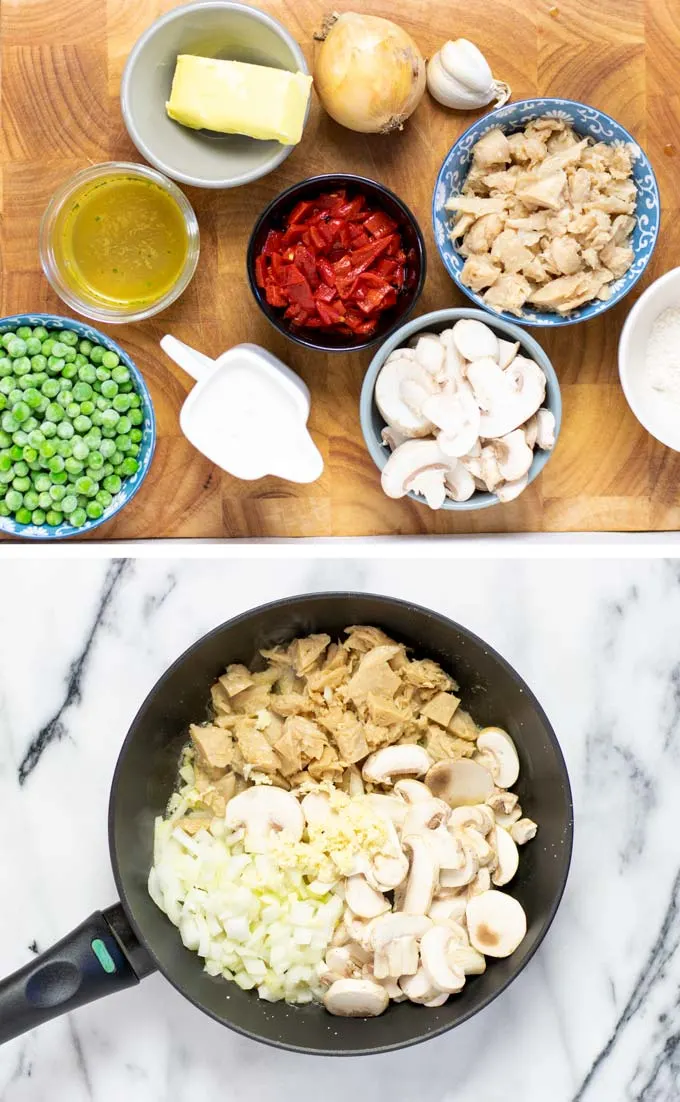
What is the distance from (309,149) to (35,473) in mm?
693

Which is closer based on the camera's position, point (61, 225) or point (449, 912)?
point (449, 912)

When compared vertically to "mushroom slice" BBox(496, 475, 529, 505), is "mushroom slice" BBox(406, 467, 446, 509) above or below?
below

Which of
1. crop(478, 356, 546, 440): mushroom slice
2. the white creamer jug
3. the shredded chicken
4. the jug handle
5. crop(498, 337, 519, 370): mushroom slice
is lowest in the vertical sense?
the white creamer jug

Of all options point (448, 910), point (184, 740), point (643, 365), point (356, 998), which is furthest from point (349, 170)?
point (356, 998)

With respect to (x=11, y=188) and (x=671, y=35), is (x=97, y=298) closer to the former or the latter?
(x=11, y=188)

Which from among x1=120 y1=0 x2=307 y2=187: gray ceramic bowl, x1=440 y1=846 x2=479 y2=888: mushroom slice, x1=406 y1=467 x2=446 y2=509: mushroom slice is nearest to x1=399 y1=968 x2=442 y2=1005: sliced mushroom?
x1=440 y1=846 x2=479 y2=888: mushroom slice

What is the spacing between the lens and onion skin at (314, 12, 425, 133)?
5.30 feet

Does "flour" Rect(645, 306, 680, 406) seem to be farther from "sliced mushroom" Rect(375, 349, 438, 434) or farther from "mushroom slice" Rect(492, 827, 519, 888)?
"mushroom slice" Rect(492, 827, 519, 888)

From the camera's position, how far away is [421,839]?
57.5 inches

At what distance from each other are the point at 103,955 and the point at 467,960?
0.48 m

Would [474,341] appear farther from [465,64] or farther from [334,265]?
[465,64]

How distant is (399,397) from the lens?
164 centimetres

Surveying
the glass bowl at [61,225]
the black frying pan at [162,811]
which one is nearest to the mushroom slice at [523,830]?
the black frying pan at [162,811]

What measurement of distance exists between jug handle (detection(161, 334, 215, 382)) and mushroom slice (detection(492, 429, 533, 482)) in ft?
1.51
